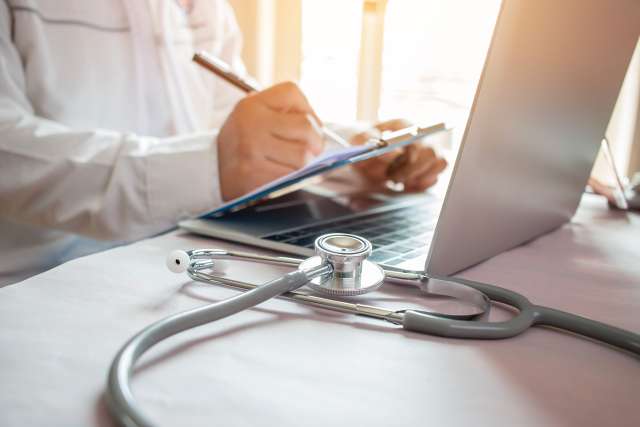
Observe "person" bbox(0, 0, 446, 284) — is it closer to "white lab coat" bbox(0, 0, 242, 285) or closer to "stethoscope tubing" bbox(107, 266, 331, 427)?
"white lab coat" bbox(0, 0, 242, 285)

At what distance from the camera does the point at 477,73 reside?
1.04 feet

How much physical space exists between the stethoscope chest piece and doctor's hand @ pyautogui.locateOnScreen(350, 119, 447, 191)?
416 mm

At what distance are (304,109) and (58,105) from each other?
422mm

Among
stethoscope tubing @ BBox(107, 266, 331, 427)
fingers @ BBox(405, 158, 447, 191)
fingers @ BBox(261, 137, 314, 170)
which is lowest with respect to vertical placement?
fingers @ BBox(405, 158, 447, 191)

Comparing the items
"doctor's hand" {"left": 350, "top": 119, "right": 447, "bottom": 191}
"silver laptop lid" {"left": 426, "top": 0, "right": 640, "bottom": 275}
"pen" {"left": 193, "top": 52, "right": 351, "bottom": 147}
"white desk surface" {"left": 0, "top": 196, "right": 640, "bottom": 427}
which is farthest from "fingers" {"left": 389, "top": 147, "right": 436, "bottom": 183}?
"white desk surface" {"left": 0, "top": 196, "right": 640, "bottom": 427}

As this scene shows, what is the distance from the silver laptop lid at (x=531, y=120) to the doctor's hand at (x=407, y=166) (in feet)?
0.75

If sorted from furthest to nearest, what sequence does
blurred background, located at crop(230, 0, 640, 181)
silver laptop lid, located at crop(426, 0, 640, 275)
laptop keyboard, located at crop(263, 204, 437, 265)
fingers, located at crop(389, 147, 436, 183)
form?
blurred background, located at crop(230, 0, 640, 181)
fingers, located at crop(389, 147, 436, 183)
laptop keyboard, located at crop(263, 204, 437, 265)
silver laptop lid, located at crop(426, 0, 640, 275)

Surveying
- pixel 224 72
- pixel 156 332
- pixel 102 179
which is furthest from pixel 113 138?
pixel 156 332

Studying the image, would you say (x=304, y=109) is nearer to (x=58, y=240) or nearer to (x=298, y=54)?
(x=58, y=240)

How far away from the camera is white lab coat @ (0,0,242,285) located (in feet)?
1.99

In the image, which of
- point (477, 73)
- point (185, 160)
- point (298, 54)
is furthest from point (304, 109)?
point (298, 54)

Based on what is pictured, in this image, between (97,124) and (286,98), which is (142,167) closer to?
(286,98)

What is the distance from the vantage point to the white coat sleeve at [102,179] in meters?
0.60

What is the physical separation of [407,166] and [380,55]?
32.7 inches
